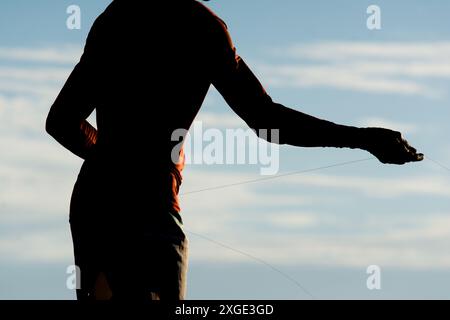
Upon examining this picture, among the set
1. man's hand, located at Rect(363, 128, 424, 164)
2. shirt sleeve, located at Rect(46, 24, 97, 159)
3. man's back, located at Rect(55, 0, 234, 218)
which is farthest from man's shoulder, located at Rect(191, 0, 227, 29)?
man's hand, located at Rect(363, 128, 424, 164)

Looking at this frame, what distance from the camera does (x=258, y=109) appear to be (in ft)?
13.6

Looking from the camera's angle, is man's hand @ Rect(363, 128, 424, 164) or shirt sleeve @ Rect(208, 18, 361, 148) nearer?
shirt sleeve @ Rect(208, 18, 361, 148)

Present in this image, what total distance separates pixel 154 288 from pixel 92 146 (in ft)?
2.58

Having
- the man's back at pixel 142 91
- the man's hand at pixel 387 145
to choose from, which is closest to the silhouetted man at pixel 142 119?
the man's back at pixel 142 91

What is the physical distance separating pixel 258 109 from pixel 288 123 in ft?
0.56

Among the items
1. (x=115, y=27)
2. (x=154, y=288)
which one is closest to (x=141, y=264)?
(x=154, y=288)

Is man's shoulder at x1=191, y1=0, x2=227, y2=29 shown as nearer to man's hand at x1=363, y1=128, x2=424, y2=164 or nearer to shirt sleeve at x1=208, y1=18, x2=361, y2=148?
shirt sleeve at x1=208, y1=18, x2=361, y2=148

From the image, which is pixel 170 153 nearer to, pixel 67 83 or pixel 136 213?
pixel 136 213

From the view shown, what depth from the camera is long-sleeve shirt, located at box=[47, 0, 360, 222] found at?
3.92 m

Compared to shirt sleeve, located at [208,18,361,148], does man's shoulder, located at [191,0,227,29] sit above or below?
above

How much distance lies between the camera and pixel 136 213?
12.9 feet

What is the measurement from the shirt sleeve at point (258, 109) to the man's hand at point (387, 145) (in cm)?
6

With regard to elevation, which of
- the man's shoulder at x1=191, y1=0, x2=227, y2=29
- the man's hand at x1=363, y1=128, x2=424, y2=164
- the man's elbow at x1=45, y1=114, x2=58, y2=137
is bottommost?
the man's hand at x1=363, y1=128, x2=424, y2=164

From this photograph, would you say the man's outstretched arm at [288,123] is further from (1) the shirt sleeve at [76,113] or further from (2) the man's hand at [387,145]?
(1) the shirt sleeve at [76,113]
